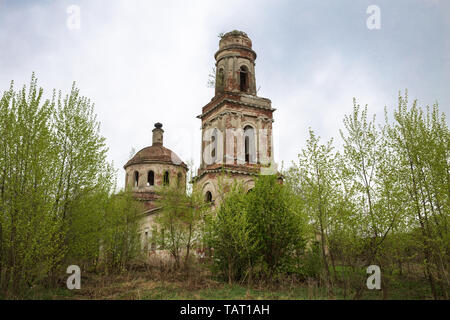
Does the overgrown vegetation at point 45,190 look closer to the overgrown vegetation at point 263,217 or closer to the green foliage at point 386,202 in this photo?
the overgrown vegetation at point 263,217

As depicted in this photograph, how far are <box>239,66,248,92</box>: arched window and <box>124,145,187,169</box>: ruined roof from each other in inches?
476

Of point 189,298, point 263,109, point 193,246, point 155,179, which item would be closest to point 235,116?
point 263,109

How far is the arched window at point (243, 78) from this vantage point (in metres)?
27.2

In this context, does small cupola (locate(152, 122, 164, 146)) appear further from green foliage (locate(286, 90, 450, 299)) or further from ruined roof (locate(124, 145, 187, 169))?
green foliage (locate(286, 90, 450, 299))

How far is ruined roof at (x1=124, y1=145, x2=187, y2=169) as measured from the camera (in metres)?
35.6

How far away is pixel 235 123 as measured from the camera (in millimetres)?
25219

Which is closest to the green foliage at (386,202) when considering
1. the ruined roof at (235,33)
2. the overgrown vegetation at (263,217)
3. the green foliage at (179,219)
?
the overgrown vegetation at (263,217)

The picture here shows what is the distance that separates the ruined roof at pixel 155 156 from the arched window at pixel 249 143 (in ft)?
39.0

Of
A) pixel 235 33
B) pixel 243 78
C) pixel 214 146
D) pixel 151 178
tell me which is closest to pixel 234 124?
pixel 214 146

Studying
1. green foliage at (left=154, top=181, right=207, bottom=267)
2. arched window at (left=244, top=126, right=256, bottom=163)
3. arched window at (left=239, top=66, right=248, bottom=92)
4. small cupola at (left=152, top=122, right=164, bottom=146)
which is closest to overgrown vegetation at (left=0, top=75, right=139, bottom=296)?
green foliage at (left=154, top=181, right=207, bottom=267)

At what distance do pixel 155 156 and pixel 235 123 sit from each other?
43.0 ft
